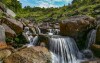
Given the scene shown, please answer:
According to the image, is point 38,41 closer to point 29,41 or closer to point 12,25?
point 29,41

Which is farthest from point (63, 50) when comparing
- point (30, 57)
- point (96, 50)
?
point (30, 57)

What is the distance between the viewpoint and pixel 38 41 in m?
19.6

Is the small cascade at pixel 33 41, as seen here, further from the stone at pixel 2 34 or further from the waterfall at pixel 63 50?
the stone at pixel 2 34

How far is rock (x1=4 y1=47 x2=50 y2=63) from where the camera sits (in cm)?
1404

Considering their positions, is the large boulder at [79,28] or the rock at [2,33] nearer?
the rock at [2,33]

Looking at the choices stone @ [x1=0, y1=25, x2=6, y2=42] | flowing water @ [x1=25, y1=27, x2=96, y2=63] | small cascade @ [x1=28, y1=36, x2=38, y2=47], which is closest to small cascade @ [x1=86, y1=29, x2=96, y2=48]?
flowing water @ [x1=25, y1=27, x2=96, y2=63]

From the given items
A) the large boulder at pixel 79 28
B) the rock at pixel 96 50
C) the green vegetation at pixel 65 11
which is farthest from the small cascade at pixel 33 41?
the green vegetation at pixel 65 11

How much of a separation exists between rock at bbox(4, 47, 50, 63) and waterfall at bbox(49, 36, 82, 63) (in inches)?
109

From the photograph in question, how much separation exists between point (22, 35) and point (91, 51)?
300 inches

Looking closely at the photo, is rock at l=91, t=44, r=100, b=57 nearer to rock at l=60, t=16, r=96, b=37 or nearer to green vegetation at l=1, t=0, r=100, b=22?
rock at l=60, t=16, r=96, b=37

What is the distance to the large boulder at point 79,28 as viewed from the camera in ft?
66.7

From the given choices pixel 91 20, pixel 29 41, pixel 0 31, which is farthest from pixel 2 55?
pixel 91 20

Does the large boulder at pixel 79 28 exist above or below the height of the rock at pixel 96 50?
above

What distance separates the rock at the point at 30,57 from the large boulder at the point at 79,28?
611cm
